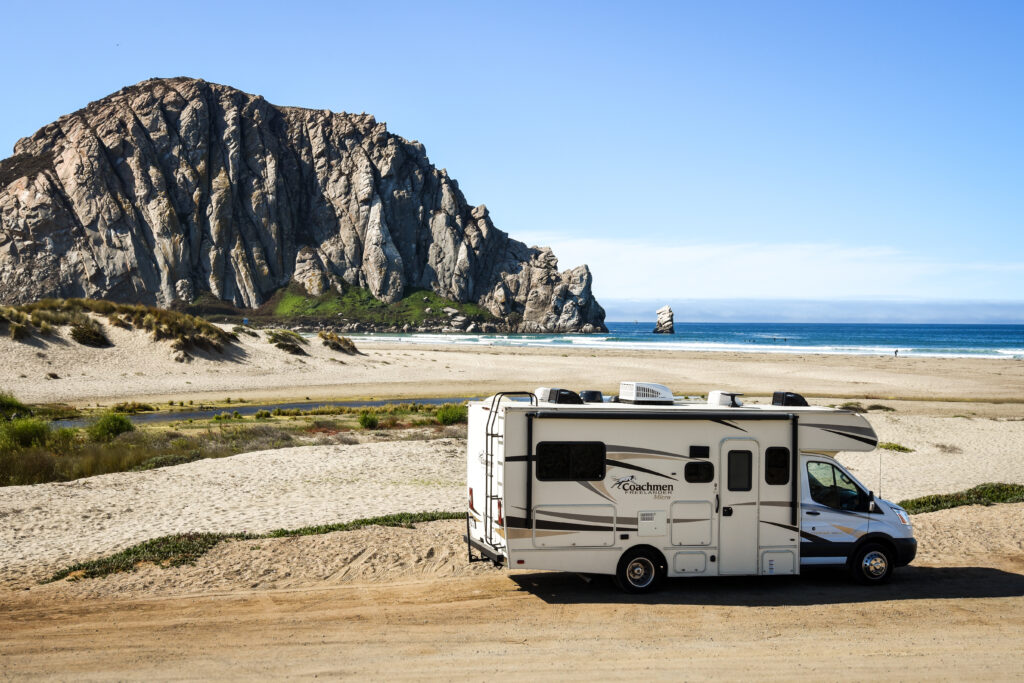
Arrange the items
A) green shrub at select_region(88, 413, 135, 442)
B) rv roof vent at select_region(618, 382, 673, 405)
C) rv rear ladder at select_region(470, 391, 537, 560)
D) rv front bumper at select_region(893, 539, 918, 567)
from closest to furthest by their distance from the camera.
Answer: rv rear ladder at select_region(470, 391, 537, 560)
rv roof vent at select_region(618, 382, 673, 405)
rv front bumper at select_region(893, 539, 918, 567)
green shrub at select_region(88, 413, 135, 442)

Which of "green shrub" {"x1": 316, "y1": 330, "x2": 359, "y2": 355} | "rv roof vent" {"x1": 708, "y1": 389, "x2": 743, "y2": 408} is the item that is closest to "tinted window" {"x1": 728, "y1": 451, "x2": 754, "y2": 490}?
"rv roof vent" {"x1": 708, "y1": 389, "x2": 743, "y2": 408}

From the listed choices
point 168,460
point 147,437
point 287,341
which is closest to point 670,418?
point 168,460

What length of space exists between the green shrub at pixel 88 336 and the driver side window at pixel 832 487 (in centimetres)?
4505

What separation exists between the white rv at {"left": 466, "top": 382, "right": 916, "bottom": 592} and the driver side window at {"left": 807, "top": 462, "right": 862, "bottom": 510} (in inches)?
0.6

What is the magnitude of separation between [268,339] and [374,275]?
362 feet

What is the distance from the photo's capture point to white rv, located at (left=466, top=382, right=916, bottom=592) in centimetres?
1082

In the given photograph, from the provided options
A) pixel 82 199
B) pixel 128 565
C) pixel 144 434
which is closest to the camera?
pixel 128 565

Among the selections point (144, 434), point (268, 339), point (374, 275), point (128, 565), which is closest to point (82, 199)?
point (374, 275)

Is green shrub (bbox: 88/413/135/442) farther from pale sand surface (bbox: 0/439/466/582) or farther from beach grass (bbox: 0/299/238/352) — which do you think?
beach grass (bbox: 0/299/238/352)

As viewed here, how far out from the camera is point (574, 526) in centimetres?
1095

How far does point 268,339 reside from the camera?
2192 inches

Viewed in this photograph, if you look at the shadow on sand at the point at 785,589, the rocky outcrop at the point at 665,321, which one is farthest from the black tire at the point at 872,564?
the rocky outcrop at the point at 665,321

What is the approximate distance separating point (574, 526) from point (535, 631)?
162 cm

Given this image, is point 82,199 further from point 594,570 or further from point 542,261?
point 594,570
